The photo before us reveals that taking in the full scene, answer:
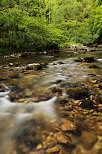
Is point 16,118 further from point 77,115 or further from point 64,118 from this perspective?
point 77,115

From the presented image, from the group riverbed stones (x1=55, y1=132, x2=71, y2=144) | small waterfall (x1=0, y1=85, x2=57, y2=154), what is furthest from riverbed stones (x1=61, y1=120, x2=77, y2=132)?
small waterfall (x1=0, y1=85, x2=57, y2=154)

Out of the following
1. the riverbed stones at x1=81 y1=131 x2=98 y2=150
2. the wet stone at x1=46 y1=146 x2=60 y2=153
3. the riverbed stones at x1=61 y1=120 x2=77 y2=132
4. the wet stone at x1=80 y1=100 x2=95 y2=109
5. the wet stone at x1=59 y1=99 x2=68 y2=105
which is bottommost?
the wet stone at x1=46 y1=146 x2=60 y2=153

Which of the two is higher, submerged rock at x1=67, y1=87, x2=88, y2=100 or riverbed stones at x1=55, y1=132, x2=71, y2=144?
submerged rock at x1=67, y1=87, x2=88, y2=100

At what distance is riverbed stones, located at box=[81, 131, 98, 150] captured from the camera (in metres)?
1.95

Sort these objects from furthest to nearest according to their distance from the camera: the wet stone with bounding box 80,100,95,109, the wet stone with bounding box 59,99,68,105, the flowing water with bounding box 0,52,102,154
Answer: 1. the wet stone with bounding box 59,99,68,105
2. the wet stone with bounding box 80,100,95,109
3. the flowing water with bounding box 0,52,102,154

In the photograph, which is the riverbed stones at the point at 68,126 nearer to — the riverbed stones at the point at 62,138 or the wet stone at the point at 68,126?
the wet stone at the point at 68,126

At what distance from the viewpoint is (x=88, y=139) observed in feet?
6.79

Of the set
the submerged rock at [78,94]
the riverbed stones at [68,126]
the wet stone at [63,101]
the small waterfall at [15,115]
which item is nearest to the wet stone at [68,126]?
the riverbed stones at [68,126]

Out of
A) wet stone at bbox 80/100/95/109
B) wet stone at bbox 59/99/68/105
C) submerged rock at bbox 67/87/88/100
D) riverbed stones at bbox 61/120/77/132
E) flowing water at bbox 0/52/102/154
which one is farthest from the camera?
submerged rock at bbox 67/87/88/100

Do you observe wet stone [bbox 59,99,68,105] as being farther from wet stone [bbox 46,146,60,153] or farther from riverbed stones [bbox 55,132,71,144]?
wet stone [bbox 46,146,60,153]

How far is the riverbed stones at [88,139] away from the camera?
1.95 metres

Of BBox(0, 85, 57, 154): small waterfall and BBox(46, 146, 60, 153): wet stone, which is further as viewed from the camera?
BBox(0, 85, 57, 154): small waterfall

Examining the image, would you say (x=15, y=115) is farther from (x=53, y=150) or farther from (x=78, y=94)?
(x=78, y=94)

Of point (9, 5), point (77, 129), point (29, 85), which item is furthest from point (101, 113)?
point (9, 5)
